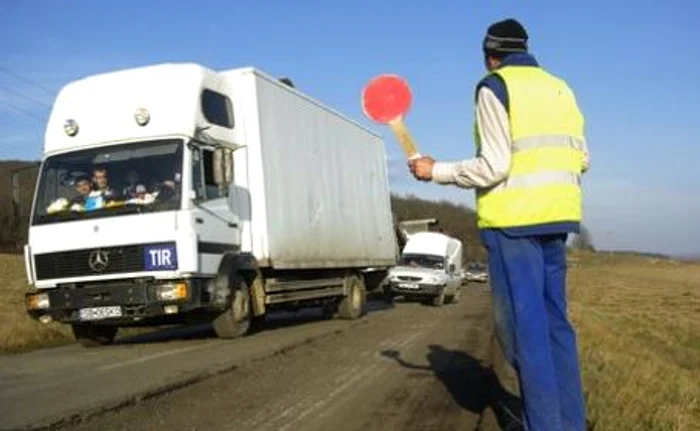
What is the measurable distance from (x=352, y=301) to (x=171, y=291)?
27.7ft

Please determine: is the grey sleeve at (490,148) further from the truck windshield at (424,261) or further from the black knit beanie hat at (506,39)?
the truck windshield at (424,261)

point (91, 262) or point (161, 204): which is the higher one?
point (161, 204)

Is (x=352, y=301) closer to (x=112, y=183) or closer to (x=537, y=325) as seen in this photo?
(x=112, y=183)

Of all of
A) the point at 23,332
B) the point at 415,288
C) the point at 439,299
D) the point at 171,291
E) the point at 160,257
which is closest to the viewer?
the point at 171,291

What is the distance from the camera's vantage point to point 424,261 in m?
34.1

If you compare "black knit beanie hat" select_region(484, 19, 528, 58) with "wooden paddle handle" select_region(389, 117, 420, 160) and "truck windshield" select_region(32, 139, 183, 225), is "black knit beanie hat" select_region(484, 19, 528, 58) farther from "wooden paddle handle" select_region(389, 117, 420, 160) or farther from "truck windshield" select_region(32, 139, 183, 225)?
"truck windshield" select_region(32, 139, 183, 225)

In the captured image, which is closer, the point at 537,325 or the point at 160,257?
the point at 537,325

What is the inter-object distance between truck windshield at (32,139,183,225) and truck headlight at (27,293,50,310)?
3.43ft

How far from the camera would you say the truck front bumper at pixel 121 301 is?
42.3 ft

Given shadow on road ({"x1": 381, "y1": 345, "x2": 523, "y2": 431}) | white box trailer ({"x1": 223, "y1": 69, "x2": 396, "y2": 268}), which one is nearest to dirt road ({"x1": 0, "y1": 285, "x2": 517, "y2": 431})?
shadow on road ({"x1": 381, "y1": 345, "x2": 523, "y2": 431})

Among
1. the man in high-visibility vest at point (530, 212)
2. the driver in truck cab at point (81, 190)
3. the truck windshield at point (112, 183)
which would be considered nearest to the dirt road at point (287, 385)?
the man in high-visibility vest at point (530, 212)

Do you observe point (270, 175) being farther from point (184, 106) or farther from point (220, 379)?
point (220, 379)

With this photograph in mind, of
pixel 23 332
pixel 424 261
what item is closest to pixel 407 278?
pixel 424 261

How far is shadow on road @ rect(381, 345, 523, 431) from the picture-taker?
6629mm
